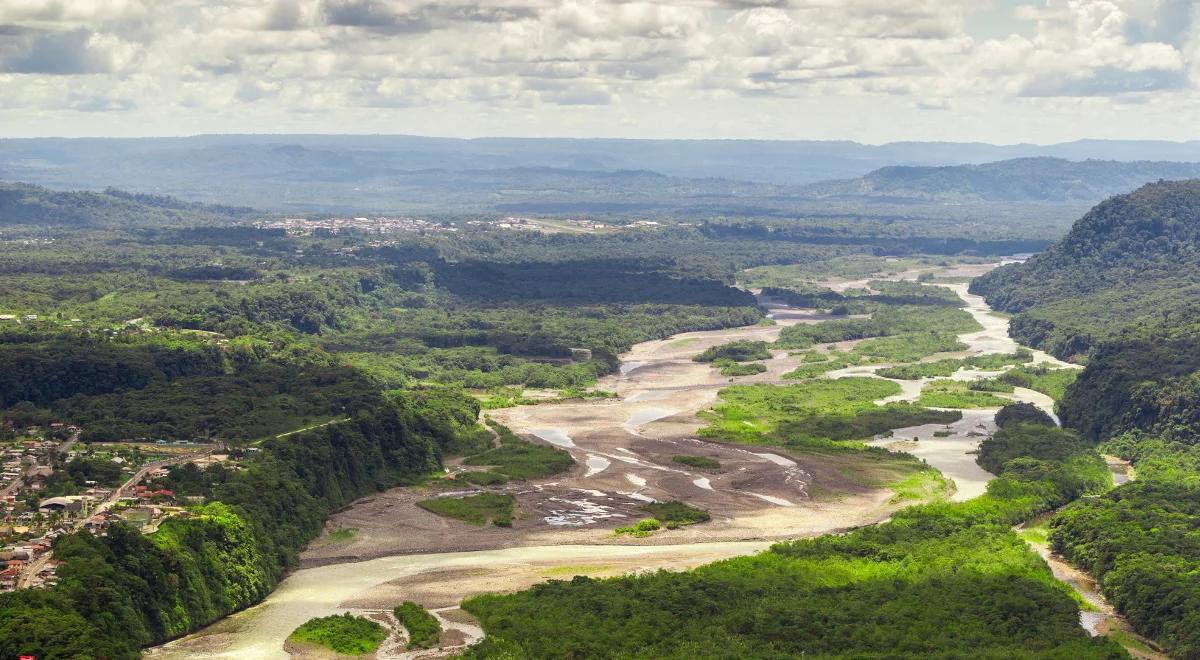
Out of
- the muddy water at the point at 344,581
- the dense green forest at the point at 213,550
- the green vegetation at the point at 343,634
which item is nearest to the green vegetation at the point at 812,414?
the dense green forest at the point at 213,550

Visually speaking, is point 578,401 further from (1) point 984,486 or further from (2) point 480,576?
(2) point 480,576

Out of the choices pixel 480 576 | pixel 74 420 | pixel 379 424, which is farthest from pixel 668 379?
pixel 480 576

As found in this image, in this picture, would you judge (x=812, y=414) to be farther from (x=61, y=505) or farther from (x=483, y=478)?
(x=61, y=505)

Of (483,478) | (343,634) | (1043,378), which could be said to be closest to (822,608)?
(343,634)

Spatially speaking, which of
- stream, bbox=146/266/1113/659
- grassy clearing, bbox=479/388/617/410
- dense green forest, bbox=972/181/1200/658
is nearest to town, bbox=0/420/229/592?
stream, bbox=146/266/1113/659

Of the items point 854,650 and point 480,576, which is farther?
point 480,576
